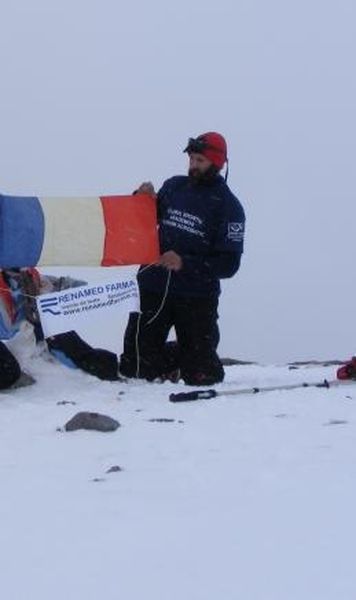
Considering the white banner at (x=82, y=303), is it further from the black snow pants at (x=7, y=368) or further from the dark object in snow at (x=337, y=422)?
the dark object in snow at (x=337, y=422)

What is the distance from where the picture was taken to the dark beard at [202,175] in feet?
26.4

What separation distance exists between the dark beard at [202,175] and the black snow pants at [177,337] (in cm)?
93

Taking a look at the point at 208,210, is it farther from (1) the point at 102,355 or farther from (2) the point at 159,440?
Answer: (2) the point at 159,440

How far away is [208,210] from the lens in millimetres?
8039

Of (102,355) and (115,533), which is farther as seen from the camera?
(102,355)

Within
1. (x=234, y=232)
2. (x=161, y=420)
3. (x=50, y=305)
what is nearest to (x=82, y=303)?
(x=50, y=305)

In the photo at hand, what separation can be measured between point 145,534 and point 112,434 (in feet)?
6.30

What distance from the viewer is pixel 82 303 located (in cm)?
790

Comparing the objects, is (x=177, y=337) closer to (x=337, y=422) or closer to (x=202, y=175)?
(x=202, y=175)

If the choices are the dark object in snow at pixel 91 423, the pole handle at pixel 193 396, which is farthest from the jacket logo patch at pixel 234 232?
the dark object in snow at pixel 91 423

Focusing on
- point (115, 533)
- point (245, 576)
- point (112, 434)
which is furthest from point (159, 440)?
point (245, 576)

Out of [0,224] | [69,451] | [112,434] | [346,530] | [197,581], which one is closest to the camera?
[197,581]

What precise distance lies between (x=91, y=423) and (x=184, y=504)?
1.74 meters

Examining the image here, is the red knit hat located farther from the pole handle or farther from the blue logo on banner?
the pole handle
